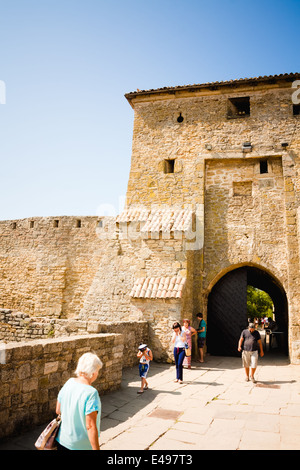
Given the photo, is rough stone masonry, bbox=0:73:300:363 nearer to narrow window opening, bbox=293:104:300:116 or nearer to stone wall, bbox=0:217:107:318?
stone wall, bbox=0:217:107:318

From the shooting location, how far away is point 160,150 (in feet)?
39.1

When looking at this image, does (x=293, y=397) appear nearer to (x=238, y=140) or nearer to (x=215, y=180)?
(x=215, y=180)

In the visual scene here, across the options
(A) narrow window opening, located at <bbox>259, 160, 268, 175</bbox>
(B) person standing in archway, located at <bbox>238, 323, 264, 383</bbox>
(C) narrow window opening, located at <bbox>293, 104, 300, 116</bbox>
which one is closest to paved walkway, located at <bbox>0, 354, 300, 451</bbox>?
(B) person standing in archway, located at <bbox>238, 323, 264, 383</bbox>

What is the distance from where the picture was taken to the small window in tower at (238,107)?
11.6 meters

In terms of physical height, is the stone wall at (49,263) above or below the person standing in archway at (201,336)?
above

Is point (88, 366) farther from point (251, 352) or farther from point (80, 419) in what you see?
point (251, 352)

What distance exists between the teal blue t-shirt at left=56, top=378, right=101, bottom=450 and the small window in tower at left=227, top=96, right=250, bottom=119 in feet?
36.0

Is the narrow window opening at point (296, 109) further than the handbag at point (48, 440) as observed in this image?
Yes

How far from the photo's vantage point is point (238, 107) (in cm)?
1245

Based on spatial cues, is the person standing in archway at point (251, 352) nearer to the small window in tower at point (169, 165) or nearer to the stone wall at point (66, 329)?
the stone wall at point (66, 329)

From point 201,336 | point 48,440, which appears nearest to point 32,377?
point 48,440

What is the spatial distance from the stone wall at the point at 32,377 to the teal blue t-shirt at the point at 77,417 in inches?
66.1

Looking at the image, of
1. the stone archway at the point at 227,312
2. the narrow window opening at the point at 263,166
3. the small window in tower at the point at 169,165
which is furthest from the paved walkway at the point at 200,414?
the small window in tower at the point at 169,165
